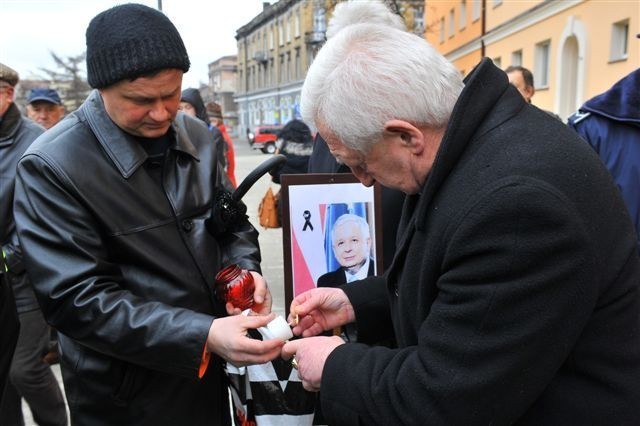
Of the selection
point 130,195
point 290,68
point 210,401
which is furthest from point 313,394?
point 290,68

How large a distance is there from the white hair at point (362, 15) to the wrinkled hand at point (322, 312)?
124cm

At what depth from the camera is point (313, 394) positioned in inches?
74.9

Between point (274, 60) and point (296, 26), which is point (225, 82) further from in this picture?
point (296, 26)

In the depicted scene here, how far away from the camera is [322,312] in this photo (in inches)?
71.1

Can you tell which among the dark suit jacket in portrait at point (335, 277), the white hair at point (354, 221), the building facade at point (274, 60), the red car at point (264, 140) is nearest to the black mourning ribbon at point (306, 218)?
the white hair at point (354, 221)

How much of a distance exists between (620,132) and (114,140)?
2.22 metres

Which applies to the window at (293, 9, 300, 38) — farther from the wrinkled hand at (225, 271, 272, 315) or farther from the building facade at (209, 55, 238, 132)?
the wrinkled hand at (225, 271, 272, 315)

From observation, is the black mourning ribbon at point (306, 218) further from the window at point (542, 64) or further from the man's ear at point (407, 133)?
the window at point (542, 64)

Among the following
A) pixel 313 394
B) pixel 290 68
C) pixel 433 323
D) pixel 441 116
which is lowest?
pixel 313 394

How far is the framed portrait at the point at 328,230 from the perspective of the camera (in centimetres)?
245

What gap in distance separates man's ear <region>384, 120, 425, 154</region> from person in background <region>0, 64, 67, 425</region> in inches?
91.6

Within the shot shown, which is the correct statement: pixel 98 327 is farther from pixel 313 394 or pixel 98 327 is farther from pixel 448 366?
pixel 448 366

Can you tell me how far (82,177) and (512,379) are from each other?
3.96 ft

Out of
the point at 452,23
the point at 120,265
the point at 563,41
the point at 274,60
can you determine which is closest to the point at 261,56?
the point at 274,60
